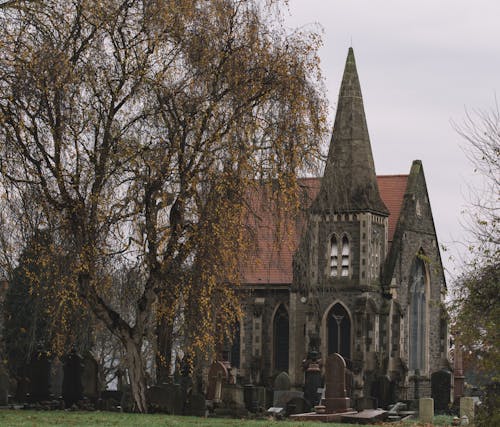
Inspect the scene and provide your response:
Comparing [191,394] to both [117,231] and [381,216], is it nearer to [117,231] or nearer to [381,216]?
[117,231]

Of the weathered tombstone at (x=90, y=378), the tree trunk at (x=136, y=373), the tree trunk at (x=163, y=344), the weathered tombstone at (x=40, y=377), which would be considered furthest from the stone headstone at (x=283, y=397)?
the tree trunk at (x=136, y=373)


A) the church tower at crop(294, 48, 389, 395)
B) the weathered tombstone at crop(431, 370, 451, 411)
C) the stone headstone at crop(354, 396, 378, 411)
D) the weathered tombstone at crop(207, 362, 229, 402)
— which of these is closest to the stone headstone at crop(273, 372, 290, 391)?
the weathered tombstone at crop(207, 362, 229, 402)

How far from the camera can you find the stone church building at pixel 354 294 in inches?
1732

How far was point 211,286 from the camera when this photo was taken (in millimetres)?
22984

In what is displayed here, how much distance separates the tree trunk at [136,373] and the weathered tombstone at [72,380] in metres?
3.10

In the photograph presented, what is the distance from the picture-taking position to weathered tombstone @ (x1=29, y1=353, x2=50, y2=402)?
→ 92.7 feet

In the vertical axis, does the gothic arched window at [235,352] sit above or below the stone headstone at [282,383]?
above

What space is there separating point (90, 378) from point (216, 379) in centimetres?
673

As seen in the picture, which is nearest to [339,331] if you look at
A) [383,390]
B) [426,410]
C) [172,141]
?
[383,390]

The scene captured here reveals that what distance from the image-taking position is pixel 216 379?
34.4m

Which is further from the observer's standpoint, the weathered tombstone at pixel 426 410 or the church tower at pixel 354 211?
the church tower at pixel 354 211

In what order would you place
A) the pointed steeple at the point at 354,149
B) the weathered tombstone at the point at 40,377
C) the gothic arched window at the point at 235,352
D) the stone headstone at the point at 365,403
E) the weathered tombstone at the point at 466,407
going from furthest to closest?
the gothic arched window at the point at 235,352 < the pointed steeple at the point at 354,149 < the stone headstone at the point at 365,403 < the weathered tombstone at the point at 466,407 < the weathered tombstone at the point at 40,377

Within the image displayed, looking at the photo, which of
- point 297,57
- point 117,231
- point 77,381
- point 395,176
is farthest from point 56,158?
point 395,176

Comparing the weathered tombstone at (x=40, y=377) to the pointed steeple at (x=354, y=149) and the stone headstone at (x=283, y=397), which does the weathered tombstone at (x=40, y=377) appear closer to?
the stone headstone at (x=283, y=397)
